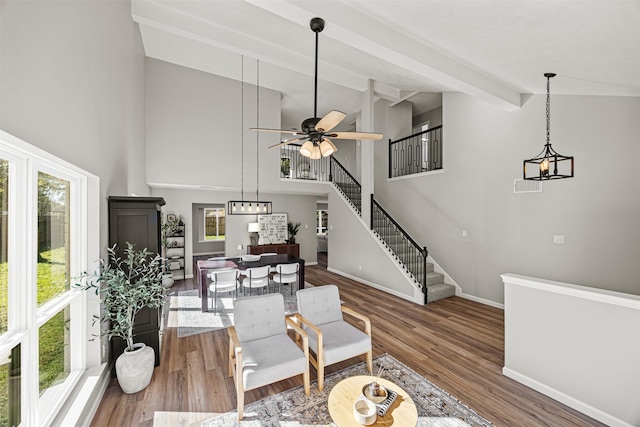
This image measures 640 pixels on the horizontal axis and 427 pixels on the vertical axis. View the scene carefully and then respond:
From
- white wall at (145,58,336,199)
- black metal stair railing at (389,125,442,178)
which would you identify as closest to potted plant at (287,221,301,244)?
white wall at (145,58,336,199)

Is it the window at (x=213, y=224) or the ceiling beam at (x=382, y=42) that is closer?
the ceiling beam at (x=382, y=42)

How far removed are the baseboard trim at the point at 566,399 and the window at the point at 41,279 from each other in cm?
404

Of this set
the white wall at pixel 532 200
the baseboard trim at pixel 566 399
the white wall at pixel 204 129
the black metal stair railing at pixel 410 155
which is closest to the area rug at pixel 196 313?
the white wall at pixel 204 129

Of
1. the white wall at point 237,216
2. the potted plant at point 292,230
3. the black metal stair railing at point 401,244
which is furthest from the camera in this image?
A: the potted plant at point 292,230

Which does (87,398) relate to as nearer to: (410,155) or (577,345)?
(577,345)

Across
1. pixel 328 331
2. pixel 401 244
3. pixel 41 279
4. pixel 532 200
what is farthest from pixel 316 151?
pixel 401 244

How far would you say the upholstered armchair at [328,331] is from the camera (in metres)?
2.71

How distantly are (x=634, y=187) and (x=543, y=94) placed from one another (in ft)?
6.00

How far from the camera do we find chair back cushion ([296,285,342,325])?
3.21 meters

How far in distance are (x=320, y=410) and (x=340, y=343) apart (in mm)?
619

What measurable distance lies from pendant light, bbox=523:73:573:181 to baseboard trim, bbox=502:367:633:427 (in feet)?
7.25

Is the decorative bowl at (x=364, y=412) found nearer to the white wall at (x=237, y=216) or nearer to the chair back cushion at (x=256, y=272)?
the chair back cushion at (x=256, y=272)

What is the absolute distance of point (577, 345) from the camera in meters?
2.41

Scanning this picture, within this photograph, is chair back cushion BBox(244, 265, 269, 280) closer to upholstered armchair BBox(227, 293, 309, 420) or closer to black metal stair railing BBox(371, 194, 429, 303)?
upholstered armchair BBox(227, 293, 309, 420)
